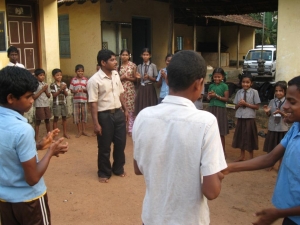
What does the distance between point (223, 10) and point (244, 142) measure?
6171mm

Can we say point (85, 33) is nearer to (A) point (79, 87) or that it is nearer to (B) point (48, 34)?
(B) point (48, 34)

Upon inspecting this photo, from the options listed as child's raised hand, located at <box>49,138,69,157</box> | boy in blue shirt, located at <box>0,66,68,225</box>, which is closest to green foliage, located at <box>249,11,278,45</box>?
child's raised hand, located at <box>49,138,69,157</box>

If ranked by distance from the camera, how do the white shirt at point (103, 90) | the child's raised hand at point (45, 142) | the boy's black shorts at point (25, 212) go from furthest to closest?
the white shirt at point (103, 90)
the child's raised hand at point (45, 142)
the boy's black shorts at point (25, 212)

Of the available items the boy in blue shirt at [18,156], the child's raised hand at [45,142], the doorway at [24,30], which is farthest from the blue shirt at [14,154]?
the doorway at [24,30]

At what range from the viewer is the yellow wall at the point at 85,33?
10195mm

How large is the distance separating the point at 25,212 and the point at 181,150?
1207 mm

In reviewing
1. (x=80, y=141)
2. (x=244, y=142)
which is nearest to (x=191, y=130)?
(x=244, y=142)

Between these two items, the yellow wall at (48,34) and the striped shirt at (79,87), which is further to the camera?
the yellow wall at (48,34)

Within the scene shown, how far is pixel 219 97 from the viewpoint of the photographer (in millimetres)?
5543

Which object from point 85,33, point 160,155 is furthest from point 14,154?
point 85,33

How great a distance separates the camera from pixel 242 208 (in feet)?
13.1

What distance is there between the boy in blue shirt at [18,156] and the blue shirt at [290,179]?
145 cm

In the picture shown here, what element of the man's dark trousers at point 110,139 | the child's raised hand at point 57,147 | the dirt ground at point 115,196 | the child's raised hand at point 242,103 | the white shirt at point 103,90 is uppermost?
the white shirt at point 103,90

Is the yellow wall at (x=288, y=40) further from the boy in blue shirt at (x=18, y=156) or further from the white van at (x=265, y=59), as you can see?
the white van at (x=265, y=59)
